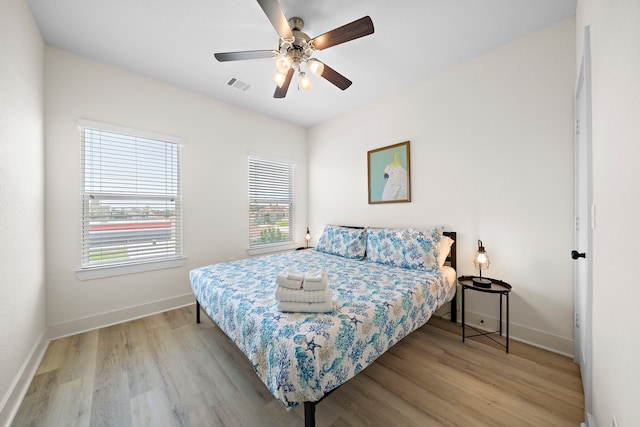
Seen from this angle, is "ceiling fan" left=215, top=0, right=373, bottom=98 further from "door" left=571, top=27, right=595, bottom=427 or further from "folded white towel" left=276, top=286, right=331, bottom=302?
"folded white towel" left=276, top=286, right=331, bottom=302

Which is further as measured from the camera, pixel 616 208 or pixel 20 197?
pixel 20 197

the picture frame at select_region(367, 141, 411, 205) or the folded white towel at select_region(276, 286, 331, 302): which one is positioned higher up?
the picture frame at select_region(367, 141, 411, 205)

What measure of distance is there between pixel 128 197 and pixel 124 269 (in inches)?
32.2

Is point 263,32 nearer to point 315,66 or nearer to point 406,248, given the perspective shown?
point 315,66

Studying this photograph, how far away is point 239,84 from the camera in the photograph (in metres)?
2.91

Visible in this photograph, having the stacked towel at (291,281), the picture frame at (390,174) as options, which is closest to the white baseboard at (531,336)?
the picture frame at (390,174)

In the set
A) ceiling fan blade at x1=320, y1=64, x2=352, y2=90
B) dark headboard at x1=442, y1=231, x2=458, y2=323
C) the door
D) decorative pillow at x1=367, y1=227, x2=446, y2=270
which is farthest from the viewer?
dark headboard at x1=442, y1=231, x2=458, y2=323

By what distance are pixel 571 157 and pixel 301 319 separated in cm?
252

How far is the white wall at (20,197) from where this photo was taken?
143cm

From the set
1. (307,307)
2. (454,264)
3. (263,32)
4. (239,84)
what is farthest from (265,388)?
(239,84)

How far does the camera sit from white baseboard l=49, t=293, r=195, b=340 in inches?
90.0

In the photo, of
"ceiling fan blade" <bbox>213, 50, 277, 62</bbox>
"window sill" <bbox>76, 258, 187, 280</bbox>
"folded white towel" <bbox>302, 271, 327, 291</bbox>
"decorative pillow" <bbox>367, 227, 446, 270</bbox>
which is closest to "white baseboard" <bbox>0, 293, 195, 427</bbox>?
"window sill" <bbox>76, 258, 187, 280</bbox>

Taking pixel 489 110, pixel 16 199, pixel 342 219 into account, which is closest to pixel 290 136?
pixel 342 219

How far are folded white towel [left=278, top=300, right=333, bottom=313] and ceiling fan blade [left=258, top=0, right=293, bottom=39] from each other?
6.05ft
